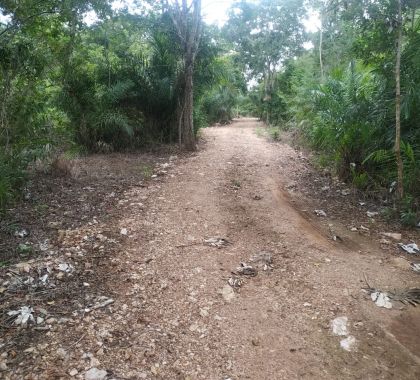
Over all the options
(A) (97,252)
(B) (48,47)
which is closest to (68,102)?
(B) (48,47)

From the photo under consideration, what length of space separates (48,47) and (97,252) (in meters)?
4.09

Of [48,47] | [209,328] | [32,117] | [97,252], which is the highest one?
[48,47]

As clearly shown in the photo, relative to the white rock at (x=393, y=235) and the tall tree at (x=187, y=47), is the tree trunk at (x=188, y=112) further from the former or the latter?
the white rock at (x=393, y=235)

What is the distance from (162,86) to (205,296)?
244 inches

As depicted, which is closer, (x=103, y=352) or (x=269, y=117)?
(x=103, y=352)

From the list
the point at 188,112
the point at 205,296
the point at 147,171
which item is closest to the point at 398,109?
the point at 205,296

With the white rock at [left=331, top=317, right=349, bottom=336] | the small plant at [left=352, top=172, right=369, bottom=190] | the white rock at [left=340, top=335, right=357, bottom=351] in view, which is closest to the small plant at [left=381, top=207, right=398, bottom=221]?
the small plant at [left=352, top=172, right=369, bottom=190]

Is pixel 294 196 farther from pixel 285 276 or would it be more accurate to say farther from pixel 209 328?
pixel 209 328

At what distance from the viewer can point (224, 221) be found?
448 cm

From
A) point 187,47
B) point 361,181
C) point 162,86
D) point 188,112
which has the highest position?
point 187,47

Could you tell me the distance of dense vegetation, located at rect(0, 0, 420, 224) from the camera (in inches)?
182

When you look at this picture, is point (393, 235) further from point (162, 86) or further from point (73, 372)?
point (162, 86)

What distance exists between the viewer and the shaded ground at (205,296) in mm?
2277

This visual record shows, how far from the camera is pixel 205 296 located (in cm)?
298
